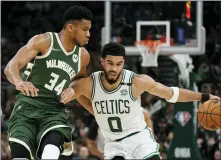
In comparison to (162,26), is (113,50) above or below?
below

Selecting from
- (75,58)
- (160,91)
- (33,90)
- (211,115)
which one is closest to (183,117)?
(211,115)

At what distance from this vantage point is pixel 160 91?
6035 millimetres

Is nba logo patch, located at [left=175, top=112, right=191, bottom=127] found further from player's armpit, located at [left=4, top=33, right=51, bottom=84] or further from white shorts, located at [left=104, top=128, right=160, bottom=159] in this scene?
player's armpit, located at [left=4, top=33, right=51, bottom=84]

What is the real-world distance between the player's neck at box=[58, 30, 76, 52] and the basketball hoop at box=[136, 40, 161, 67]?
448cm

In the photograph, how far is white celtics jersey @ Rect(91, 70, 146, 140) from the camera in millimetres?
5988

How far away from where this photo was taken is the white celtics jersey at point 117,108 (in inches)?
236

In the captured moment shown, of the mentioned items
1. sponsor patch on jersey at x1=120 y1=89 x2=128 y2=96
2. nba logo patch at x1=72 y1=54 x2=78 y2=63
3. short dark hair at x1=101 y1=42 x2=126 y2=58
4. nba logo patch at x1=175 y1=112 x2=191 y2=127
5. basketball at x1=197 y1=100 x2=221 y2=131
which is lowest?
nba logo patch at x1=175 y1=112 x2=191 y2=127

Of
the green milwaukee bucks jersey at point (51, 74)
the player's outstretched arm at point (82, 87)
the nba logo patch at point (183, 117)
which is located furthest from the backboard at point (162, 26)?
the green milwaukee bucks jersey at point (51, 74)

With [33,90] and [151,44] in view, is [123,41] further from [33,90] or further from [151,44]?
[33,90]

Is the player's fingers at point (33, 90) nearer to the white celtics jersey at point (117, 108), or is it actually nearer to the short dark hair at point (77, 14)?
the short dark hair at point (77, 14)

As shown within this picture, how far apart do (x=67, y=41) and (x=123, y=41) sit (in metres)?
5.04

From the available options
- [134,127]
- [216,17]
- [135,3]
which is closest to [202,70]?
[216,17]

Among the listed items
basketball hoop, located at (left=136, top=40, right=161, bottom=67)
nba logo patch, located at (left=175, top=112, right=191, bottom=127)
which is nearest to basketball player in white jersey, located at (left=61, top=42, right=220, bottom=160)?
basketball hoop, located at (left=136, top=40, right=161, bottom=67)

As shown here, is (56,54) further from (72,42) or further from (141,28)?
(141,28)
